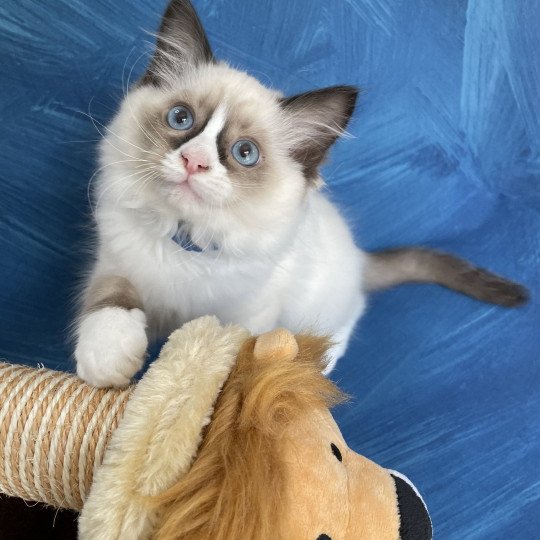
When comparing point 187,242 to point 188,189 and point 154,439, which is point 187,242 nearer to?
point 188,189

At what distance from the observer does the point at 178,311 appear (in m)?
1.25

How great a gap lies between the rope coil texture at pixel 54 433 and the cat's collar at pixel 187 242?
1.15 feet

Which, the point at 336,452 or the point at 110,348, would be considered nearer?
the point at 336,452

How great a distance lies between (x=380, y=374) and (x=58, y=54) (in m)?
1.30

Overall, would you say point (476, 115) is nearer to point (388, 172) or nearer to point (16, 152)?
point (388, 172)

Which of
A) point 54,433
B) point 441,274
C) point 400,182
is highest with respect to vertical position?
point 400,182

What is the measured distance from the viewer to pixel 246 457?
2.22 feet

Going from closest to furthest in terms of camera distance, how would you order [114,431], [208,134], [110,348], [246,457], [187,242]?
[246,457] < [114,431] < [110,348] < [208,134] < [187,242]

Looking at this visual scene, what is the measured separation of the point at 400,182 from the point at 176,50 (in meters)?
0.92

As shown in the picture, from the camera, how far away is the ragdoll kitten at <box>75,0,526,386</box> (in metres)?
1.00

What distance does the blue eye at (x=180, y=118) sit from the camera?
3.58 feet

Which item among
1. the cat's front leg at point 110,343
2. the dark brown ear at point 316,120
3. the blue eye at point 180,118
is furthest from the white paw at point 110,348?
the dark brown ear at point 316,120

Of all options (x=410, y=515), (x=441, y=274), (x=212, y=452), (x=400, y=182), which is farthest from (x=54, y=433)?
(x=400, y=182)

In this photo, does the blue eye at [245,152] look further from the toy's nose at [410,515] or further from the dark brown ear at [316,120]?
the toy's nose at [410,515]
